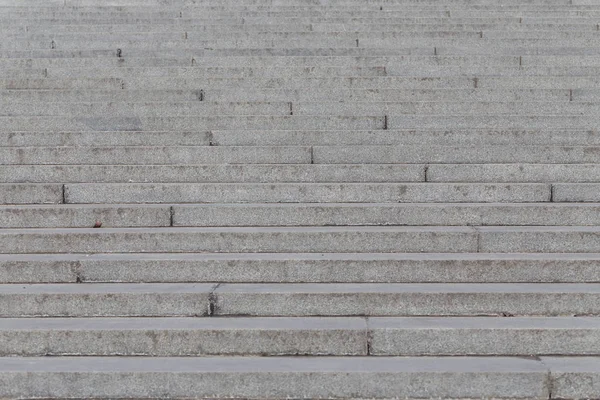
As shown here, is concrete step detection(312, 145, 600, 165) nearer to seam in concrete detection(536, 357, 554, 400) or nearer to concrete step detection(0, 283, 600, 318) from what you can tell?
concrete step detection(0, 283, 600, 318)

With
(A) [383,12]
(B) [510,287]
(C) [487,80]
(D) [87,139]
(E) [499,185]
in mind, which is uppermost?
(A) [383,12]

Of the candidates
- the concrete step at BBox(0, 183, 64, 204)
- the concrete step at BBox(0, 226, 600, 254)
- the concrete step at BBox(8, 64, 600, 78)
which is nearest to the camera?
the concrete step at BBox(0, 226, 600, 254)

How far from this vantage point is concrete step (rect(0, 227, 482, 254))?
538 centimetres

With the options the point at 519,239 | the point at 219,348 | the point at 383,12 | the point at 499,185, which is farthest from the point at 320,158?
the point at 383,12

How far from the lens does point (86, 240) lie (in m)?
5.47

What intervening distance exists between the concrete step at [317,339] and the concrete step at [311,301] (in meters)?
0.18

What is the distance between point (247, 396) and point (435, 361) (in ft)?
3.67

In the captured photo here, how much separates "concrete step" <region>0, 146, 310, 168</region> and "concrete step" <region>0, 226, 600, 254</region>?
1.15 m

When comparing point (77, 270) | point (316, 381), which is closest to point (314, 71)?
point (77, 270)

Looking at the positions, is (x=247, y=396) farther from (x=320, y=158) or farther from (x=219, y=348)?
(x=320, y=158)

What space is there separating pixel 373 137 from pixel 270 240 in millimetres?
1873

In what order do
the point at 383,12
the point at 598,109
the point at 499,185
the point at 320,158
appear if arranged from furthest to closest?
1. the point at 383,12
2. the point at 598,109
3. the point at 320,158
4. the point at 499,185

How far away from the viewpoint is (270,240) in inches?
215

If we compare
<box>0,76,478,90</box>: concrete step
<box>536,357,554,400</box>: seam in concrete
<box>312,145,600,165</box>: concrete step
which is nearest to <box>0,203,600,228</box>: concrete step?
<box>312,145,600,165</box>: concrete step
